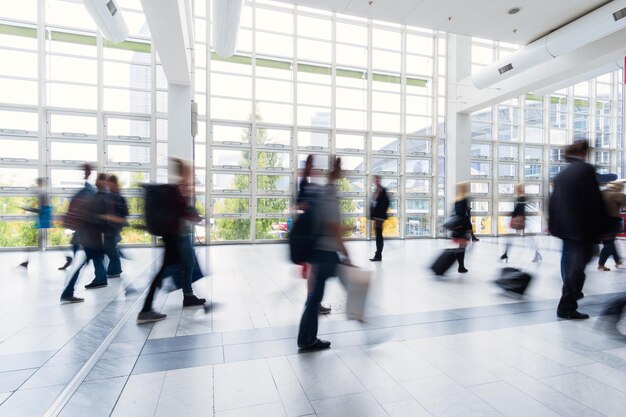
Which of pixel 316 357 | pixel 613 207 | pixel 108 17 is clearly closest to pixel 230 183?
pixel 108 17

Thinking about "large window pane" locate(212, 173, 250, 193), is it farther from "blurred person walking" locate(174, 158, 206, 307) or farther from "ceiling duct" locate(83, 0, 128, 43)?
"blurred person walking" locate(174, 158, 206, 307)

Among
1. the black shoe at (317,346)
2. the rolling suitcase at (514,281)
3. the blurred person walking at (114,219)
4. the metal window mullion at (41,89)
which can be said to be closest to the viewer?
the black shoe at (317,346)

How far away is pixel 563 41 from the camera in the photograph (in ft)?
25.3

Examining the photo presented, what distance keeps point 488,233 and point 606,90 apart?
8851mm

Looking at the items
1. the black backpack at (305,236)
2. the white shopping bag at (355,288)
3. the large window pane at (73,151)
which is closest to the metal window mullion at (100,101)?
the large window pane at (73,151)

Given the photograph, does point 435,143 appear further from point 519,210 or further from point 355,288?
point 355,288

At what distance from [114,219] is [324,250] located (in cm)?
345

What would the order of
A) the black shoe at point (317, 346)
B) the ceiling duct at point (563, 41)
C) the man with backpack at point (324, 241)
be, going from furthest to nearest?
the ceiling duct at point (563, 41)
the black shoe at point (317, 346)
the man with backpack at point (324, 241)

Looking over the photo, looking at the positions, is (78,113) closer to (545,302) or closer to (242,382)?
(242,382)

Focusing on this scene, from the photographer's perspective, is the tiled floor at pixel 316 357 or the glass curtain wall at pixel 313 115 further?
the glass curtain wall at pixel 313 115

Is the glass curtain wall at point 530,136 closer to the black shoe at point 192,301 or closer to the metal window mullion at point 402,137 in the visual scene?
the metal window mullion at point 402,137

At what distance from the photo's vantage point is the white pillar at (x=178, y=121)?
9.05m

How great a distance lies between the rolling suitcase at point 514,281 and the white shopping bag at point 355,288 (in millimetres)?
2918

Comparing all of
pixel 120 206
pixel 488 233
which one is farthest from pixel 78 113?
pixel 488 233
